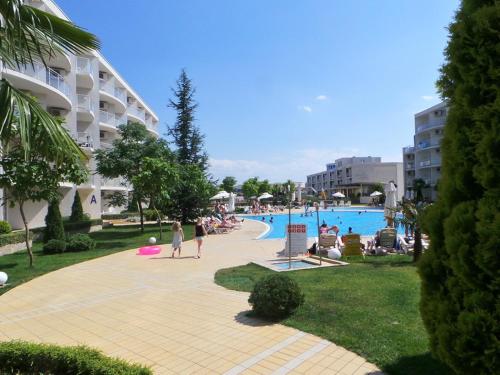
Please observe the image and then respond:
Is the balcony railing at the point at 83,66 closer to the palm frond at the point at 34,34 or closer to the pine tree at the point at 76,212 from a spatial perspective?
the pine tree at the point at 76,212

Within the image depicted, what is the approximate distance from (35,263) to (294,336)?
11.1 meters

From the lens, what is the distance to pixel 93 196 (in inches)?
1358

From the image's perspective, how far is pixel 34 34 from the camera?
4.60 metres

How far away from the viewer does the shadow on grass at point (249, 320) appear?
21.1ft

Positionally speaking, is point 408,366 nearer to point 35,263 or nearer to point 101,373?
point 101,373

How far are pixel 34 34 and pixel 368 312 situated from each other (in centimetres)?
645

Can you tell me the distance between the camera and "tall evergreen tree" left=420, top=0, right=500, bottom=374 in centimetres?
272

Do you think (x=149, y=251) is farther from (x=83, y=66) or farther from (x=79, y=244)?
(x=83, y=66)

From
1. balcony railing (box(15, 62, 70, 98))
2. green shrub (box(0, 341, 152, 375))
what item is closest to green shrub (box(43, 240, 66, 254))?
balcony railing (box(15, 62, 70, 98))

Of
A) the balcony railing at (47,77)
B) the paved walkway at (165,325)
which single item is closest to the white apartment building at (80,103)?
the balcony railing at (47,77)

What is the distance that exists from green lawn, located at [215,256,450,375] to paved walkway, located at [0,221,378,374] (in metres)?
0.30

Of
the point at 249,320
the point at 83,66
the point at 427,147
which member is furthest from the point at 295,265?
the point at 427,147

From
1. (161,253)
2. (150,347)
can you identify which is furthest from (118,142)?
(150,347)

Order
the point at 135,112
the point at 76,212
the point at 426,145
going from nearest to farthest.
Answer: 1. the point at 76,212
2. the point at 135,112
3. the point at 426,145
